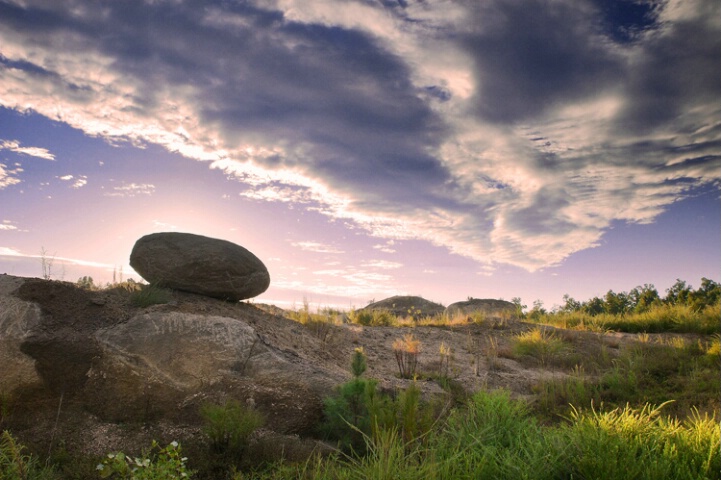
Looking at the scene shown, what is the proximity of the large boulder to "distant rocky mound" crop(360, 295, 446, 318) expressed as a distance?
14.0 metres

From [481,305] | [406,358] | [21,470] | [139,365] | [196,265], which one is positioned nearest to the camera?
[21,470]

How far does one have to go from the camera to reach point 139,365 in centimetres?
632

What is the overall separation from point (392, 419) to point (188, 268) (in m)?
6.64

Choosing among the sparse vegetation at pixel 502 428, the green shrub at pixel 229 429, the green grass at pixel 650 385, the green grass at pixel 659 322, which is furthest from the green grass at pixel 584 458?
the green grass at pixel 659 322

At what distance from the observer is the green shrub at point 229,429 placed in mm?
5070

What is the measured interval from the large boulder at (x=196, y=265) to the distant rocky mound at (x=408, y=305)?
1400 centimetres

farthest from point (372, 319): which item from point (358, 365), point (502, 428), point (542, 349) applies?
point (502, 428)

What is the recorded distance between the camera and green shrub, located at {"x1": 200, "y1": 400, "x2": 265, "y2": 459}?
5.07m

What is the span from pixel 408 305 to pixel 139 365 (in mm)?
20113

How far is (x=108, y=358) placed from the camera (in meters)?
6.36

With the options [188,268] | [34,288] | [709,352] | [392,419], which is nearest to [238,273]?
[188,268]

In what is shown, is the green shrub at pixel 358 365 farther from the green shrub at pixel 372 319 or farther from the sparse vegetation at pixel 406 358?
the green shrub at pixel 372 319

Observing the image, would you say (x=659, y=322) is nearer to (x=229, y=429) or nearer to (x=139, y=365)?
(x=229, y=429)

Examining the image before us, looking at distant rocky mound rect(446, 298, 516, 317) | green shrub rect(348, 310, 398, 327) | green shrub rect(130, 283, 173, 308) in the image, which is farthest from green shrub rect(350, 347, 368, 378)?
distant rocky mound rect(446, 298, 516, 317)
